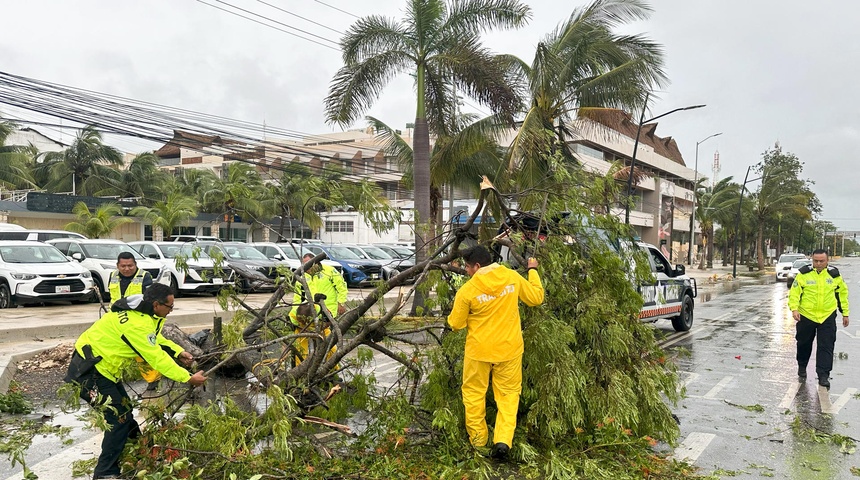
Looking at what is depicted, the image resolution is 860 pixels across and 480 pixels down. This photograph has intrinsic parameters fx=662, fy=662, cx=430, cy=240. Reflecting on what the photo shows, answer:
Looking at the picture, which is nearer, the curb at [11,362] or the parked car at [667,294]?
Answer: the curb at [11,362]

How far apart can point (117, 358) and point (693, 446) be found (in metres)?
4.89

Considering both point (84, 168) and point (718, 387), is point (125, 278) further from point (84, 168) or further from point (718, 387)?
point (84, 168)

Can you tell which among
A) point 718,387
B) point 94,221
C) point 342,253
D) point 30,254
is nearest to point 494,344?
point 718,387

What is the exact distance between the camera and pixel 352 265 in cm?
2464

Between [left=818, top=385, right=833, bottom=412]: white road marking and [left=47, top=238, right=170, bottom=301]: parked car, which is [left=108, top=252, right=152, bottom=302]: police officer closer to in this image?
[left=818, top=385, right=833, bottom=412]: white road marking

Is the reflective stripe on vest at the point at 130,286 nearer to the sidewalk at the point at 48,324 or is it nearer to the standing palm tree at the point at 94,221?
the sidewalk at the point at 48,324

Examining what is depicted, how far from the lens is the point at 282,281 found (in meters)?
→ 6.14

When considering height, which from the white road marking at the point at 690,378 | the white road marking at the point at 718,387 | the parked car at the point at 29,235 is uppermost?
the parked car at the point at 29,235

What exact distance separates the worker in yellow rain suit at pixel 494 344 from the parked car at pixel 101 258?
1426 centimetres

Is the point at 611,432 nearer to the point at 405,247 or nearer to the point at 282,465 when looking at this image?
the point at 282,465

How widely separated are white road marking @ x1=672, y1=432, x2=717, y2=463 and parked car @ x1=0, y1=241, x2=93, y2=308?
14717 millimetres

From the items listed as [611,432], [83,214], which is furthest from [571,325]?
[83,214]

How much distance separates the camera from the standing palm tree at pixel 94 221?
31.7m

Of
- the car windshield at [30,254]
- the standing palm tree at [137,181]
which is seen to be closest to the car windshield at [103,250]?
the car windshield at [30,254]
